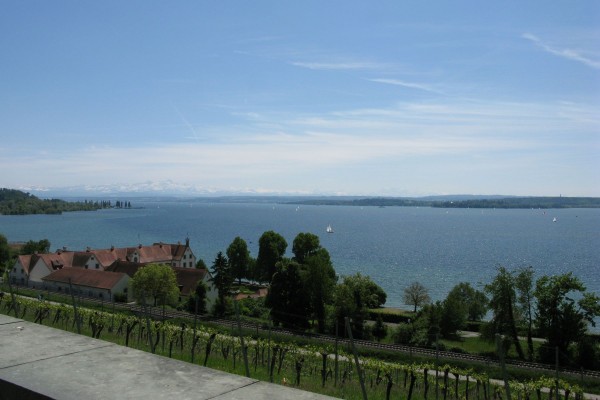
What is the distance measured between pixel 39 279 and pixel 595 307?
52761 mm

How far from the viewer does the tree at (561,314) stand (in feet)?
111

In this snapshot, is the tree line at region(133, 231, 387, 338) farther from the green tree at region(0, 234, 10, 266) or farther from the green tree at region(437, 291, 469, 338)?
the green tree at region(0, 234, 10, 266)

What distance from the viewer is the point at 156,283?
41688 mm

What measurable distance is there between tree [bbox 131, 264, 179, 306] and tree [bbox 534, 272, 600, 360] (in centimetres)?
2826

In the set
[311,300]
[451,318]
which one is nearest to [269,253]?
[311,300]

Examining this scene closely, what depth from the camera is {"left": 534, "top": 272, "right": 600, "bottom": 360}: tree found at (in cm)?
3372

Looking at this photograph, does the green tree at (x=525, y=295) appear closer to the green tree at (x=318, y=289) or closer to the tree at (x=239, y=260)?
the green tree at (x=318, y=289)

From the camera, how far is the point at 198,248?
113 m

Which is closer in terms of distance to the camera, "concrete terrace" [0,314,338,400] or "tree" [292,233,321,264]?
"concrete terrace" [0,314,338,400]

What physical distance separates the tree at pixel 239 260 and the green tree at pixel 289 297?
94.9 feet

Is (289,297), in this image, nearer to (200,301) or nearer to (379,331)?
(379,331)

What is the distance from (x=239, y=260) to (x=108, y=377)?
69.1 m

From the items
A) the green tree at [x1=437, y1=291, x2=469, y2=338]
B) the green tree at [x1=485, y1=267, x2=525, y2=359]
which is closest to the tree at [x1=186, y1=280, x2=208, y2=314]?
the green tree at [x1=437, y1=291, x2=469, y2=338]

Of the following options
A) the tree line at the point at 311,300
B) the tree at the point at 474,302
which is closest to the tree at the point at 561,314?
the tree line at the point at 311,300
